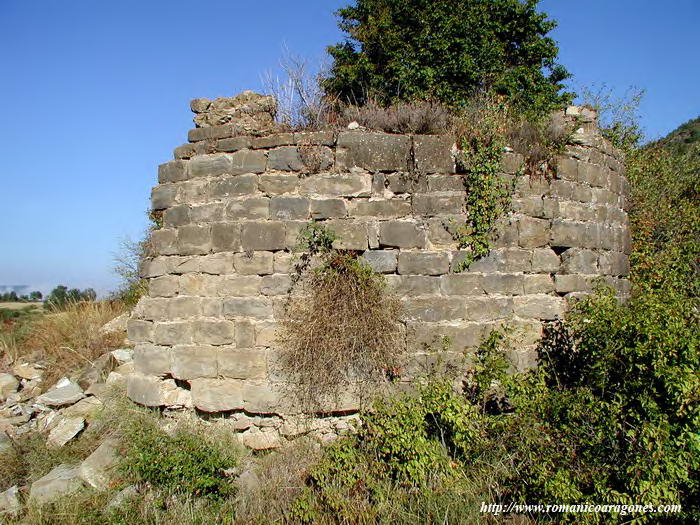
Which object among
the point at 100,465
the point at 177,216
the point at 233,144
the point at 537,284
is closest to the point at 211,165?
the point at 233,144

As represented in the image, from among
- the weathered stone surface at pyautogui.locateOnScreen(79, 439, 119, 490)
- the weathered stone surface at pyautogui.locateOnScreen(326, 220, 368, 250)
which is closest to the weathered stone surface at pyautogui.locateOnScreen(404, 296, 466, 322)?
the weathered stone surface at pyautogui.locateOnScreen(326, 220, 368, 250)

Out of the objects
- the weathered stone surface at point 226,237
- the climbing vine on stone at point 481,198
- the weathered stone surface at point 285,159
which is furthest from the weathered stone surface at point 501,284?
the weathered stone surface at point 226,237

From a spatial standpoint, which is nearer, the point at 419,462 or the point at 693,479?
the point at 693,479

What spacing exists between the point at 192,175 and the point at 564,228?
371 centimetres

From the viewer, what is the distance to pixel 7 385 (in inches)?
262

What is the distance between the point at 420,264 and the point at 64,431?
3.95 meters

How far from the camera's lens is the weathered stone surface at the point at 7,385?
21.4 ft

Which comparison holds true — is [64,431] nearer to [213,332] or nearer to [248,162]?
[213,332]

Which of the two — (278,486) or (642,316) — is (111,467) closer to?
(278,486)

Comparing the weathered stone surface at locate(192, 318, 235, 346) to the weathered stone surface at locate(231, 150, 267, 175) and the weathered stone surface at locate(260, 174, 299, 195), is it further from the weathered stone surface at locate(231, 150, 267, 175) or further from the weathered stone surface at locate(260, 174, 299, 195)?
the weathered stone surface at locate(231, 150, 267, 175)

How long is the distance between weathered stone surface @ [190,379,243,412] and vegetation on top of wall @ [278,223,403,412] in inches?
19.8

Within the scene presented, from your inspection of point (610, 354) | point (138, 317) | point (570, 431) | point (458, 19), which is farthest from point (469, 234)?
point (458, 19)

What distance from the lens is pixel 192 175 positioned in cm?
515

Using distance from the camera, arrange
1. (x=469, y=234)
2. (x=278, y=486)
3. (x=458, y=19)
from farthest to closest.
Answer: (x=458, y=19), (x=469, y=234), (x=278, y=486)
